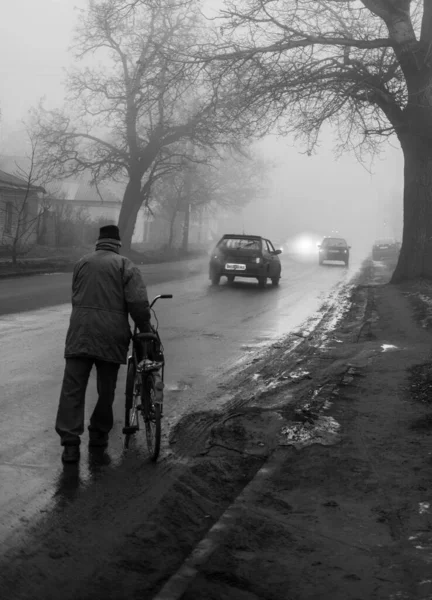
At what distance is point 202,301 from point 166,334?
6.08m

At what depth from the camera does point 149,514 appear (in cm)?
471

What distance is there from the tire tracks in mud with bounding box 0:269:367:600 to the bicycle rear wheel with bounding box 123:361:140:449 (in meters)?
0.31

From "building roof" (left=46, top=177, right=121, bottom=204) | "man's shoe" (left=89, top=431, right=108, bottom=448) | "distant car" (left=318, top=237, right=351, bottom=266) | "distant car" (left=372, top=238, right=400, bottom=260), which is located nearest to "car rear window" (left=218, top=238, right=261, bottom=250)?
"man's shoe" (left=89, top=431, right=108, bottom=448)

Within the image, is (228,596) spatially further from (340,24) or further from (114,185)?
(114,185)

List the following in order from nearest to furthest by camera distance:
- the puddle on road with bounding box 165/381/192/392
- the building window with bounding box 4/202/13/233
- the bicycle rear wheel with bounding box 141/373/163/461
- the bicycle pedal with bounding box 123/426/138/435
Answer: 1. the bicycle rear wheel with bounding box 141/373/163/461
2. the bicycle pedal with bounding box 123/426/138/435
3. the puddle on road with bounding box 165/381/192/392
4. the building window with bounding box 4/202/13/233

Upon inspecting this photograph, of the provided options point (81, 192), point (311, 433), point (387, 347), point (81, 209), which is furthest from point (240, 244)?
point (81, 192)

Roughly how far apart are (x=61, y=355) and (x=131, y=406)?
4.29m

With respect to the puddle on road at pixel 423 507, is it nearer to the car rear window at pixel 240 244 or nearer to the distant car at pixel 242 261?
the distant car at pixel 242 261

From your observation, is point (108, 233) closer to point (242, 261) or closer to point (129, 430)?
point (129, 430)

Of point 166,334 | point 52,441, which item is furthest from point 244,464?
point 166,334

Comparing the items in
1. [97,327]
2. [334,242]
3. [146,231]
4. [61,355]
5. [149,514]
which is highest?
[97,327]

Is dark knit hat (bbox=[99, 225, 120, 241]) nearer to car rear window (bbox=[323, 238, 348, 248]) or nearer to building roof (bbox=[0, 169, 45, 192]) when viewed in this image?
building roof (bbox=[0, 169, 45, 192])

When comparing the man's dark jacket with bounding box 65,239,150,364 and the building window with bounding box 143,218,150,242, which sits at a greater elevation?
the man's dark jacket with bounding box 65,239,150,364

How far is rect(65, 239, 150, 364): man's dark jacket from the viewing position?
588 cm
